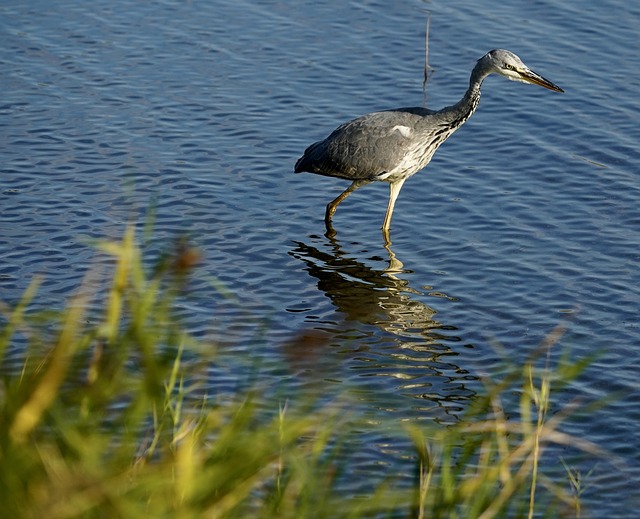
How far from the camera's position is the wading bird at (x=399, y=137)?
1108cm

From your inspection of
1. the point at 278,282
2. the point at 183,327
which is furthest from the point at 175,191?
the point at 183,327

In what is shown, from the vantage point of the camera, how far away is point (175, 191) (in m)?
12.0

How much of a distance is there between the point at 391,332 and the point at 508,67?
3012mm

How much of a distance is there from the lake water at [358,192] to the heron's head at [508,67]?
126cm

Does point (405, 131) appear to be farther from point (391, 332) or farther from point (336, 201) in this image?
point (391, 332)

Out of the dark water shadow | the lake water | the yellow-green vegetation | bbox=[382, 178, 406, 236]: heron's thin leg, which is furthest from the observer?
bbox=[382, 178, 406, 236]: heron's thin leg

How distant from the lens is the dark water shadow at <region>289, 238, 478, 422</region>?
8656 millimetres

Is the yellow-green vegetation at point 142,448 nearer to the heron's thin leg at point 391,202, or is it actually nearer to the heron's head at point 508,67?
the heron's thin leg at point 391,202

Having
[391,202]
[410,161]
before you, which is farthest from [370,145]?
[391,202]

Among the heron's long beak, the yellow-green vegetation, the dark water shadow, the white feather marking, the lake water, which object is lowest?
the dark water shadow

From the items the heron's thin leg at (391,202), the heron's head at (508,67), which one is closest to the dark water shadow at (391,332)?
the heron's thin leg at (391,202)

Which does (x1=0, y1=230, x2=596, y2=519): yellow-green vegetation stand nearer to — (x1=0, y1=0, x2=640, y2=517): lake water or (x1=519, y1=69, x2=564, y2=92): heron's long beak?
(x1=0, y1=0, x2=640, y2=517): lake water

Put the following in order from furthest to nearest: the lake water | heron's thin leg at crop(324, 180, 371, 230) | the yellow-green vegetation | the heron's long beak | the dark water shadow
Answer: heron's thin leg at crop(324, 180, 371, 230) → the heron's long beak → the lake water → the dark water shadow → the yellow-green vegetation

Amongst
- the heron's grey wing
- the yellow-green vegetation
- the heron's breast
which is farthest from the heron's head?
the yellow-green vegetation
